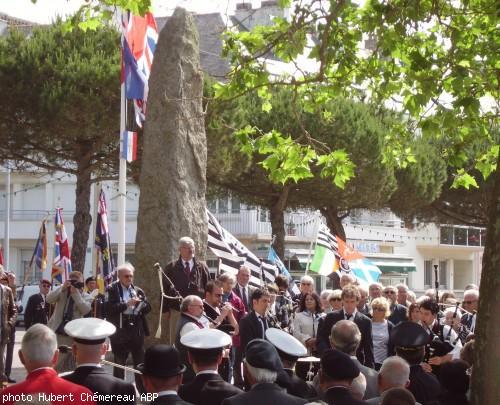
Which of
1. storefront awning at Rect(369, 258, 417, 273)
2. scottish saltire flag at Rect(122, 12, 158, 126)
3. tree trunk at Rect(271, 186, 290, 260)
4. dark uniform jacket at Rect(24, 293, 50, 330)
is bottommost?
storefront awning at Rect(369, 258, 417, 273)

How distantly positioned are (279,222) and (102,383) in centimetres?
2875

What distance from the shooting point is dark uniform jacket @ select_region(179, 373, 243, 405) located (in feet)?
23.1

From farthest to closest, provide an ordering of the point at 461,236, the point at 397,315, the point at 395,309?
the point at 461,236 < the point at 395,309 < the point at 397,315

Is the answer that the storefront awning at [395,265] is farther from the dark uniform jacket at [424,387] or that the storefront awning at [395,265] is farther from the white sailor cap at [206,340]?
the white sailor cap at [206,340]

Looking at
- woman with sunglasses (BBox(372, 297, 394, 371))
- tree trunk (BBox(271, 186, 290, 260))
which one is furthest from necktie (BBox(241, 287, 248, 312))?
tree trunk (BBox(271, 186, 290, 260))

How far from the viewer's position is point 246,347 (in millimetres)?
7492

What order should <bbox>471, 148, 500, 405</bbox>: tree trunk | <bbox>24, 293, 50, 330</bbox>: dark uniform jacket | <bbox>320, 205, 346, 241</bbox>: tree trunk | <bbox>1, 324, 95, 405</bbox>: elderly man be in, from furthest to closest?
<bbox>320, 205, 346, 241</bbox>: tree trunk < <bbox>24, 293, 50, 330</bbox>: dark uniform jacket < <bbox>471, 148, 500, 405</bbox>: tree trunk < <bbox>1, 324, 95, 405</bbox>: elderly man

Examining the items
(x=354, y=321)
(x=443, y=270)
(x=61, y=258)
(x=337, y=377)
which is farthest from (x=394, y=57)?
(x=443, y=270)

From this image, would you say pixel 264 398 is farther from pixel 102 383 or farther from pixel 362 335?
pixel 362 335

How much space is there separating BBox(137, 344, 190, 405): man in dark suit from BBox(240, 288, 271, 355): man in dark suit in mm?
5421

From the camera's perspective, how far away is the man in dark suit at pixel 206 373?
23.1ft

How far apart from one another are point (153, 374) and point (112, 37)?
21550mm

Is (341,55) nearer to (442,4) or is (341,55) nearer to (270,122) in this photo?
(442,4)

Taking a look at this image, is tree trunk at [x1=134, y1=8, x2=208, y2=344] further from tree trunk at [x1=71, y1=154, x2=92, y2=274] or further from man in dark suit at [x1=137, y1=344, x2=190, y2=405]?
tree trunk at [x1=71, y1=154, x2=92, y2=274]
